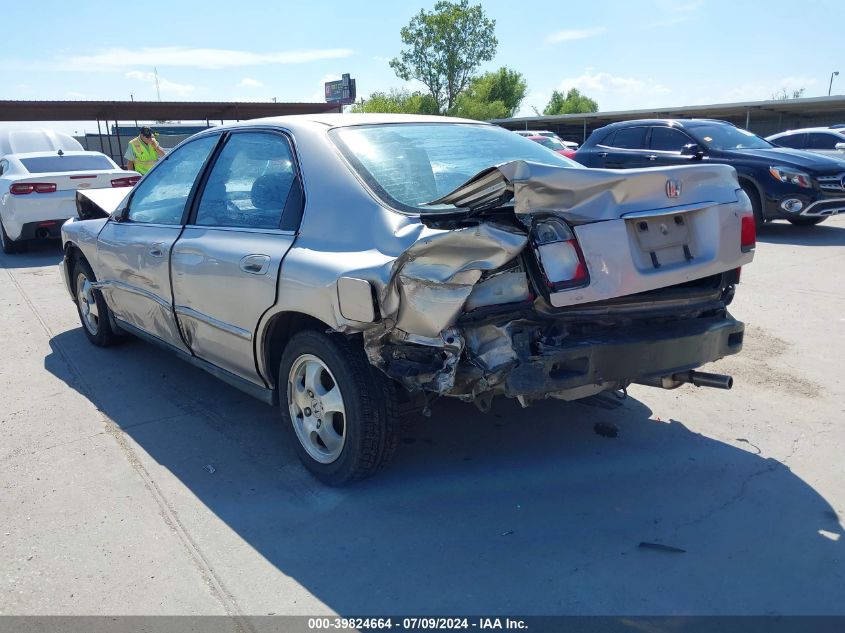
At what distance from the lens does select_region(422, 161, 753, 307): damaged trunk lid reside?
9.16 feet

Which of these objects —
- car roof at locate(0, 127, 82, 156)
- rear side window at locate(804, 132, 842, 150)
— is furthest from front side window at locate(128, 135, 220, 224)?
rear side window at locate(804, 132, 842, 150)

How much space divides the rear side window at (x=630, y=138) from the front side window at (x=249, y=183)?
9005mm

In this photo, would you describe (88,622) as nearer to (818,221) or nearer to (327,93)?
(818,221)

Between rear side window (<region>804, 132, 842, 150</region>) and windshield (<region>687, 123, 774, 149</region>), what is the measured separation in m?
5.92

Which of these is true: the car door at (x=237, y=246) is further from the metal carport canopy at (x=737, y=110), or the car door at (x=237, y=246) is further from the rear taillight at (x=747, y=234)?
the metal carport canopy at (x=737, y=110)

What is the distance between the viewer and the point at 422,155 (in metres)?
3.64

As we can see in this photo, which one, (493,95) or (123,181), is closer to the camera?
(123,181)

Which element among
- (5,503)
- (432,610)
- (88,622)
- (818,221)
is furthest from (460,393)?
(818,221)

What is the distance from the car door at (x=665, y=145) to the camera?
10.8 meters

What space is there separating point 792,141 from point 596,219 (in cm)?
1611

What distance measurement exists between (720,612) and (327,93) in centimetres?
7825

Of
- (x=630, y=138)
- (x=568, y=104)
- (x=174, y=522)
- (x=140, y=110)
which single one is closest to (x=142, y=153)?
(x=630, y=138)

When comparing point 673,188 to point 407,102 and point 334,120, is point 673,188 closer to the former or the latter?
point 334,120

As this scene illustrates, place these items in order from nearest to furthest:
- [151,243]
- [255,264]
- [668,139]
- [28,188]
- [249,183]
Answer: [255,264] < [249,183] < [151,243] < [28,188] < [668,139]
